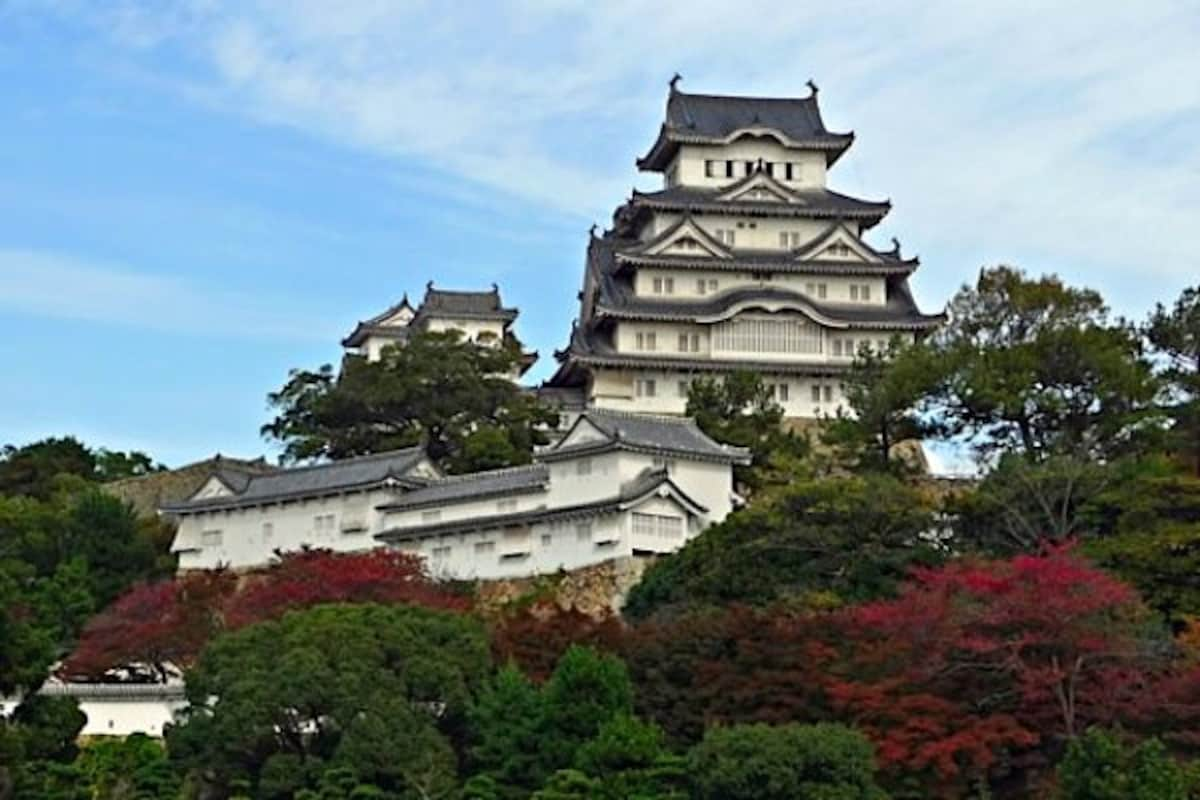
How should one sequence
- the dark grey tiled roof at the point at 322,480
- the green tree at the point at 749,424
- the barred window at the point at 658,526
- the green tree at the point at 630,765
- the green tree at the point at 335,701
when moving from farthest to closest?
the dark grey tiled roof at the point at 322,480
the green tree at the point at 749,424
the barred window at the point at 658,526
the green tree at the point at 335,701
the green tree at the point at 630,765

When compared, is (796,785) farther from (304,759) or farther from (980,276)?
(980,276)

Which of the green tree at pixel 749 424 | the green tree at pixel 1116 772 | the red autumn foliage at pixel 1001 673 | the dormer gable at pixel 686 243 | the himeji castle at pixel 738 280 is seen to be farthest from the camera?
the dormer gable at pixel 686 243

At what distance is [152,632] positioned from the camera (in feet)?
121

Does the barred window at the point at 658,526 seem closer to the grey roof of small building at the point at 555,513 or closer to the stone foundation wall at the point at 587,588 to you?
the grey roof of small building at the point at 555,513

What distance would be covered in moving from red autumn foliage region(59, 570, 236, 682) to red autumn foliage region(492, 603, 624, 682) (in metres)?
6.76

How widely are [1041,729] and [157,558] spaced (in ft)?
76.2

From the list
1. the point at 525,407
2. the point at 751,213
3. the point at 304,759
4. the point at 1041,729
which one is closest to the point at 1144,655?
the point at 1041,729

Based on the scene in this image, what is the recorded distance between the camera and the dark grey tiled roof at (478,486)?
136ft

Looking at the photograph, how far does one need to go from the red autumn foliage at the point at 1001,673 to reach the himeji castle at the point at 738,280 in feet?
73.5

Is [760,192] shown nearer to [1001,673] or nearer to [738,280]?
A: [738,280]

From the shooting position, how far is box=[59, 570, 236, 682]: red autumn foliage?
3681 centimetres

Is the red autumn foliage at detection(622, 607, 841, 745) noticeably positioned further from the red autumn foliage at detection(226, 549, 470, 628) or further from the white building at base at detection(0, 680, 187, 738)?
the white building at base at detection(0, 680, 187, 738)

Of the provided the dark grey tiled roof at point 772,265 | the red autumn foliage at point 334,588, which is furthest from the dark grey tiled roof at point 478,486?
the dark grey tiled roof at point 772,265

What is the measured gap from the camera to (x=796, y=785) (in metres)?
26.3
